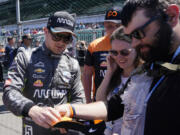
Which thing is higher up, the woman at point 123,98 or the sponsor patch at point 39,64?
the sponsor patch at point 39,64

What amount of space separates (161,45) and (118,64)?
105 cm

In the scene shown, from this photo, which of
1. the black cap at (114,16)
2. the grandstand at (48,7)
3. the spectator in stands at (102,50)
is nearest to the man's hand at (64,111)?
the spectator in stands at (102,50)

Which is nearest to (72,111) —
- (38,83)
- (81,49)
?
(38,83)

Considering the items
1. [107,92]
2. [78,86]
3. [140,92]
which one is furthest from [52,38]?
[140,92]

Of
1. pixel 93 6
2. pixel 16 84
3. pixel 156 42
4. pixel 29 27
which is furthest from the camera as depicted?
pixel 93 6

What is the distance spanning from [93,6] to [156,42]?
748 inches

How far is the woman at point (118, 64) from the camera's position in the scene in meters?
2.13

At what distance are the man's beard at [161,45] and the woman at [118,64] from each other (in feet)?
2.96

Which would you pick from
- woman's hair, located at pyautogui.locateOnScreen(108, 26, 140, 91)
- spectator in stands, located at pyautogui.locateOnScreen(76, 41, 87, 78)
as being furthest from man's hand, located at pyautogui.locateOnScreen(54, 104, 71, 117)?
spectator in stands, located at pyautogui.locateOnScreen(76, 41, 87, 78)

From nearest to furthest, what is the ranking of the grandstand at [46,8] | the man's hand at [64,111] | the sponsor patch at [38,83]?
the man's hand at [64,111]
the sponsor patch at [38,83]
the grandstand at [46,8]

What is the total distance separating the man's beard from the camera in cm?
120

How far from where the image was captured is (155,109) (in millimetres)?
1127

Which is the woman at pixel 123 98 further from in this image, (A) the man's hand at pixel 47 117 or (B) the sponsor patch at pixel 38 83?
(B) the sponsor patch at pixel 38 83

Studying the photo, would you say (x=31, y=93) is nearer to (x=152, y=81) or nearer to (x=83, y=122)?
(x=83, y=122)
